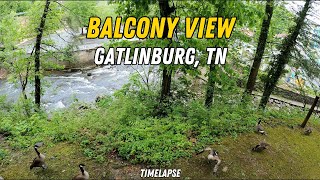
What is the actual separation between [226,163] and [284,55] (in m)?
6.18

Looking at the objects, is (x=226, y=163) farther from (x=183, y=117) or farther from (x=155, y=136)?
(x=183, y=117)

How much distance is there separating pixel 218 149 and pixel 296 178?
6.69 feet

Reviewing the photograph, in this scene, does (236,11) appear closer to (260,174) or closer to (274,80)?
(260,174)

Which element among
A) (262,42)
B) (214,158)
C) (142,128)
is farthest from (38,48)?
(262,42)

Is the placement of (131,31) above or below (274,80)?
above

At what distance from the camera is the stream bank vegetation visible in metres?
7.69

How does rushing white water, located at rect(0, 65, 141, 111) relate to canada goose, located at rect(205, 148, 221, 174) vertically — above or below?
below

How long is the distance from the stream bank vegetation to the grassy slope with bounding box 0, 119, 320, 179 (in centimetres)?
4

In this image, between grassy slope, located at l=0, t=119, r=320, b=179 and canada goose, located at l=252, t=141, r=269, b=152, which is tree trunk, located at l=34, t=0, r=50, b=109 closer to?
grassy slope, located at l=0, t=119, r=320, b=179

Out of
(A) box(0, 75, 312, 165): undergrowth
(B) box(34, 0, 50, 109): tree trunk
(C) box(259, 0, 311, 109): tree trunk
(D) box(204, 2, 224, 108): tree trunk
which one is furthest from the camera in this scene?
(B) box(34, 0, 50, 109): tree trunk

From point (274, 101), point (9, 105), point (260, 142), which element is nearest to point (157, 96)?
point (260, 142)

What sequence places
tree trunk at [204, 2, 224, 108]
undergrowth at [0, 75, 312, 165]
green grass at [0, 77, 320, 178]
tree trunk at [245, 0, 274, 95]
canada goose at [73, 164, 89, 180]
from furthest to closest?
tree trunk at [245, 0, 274, 95], tree trunk at [204, 2, 224, 108], undergrowth at [0, 75, 312, 165], green grass at [0, 77, 320, 178], canada goose at [73, 164, 89, 180]

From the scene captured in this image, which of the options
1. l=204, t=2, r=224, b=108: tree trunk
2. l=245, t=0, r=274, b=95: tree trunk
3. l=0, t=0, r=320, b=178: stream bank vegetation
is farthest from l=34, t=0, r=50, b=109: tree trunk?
l=245, t=0, r=274, b=95: tree trunk

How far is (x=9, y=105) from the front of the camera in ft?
45.0
